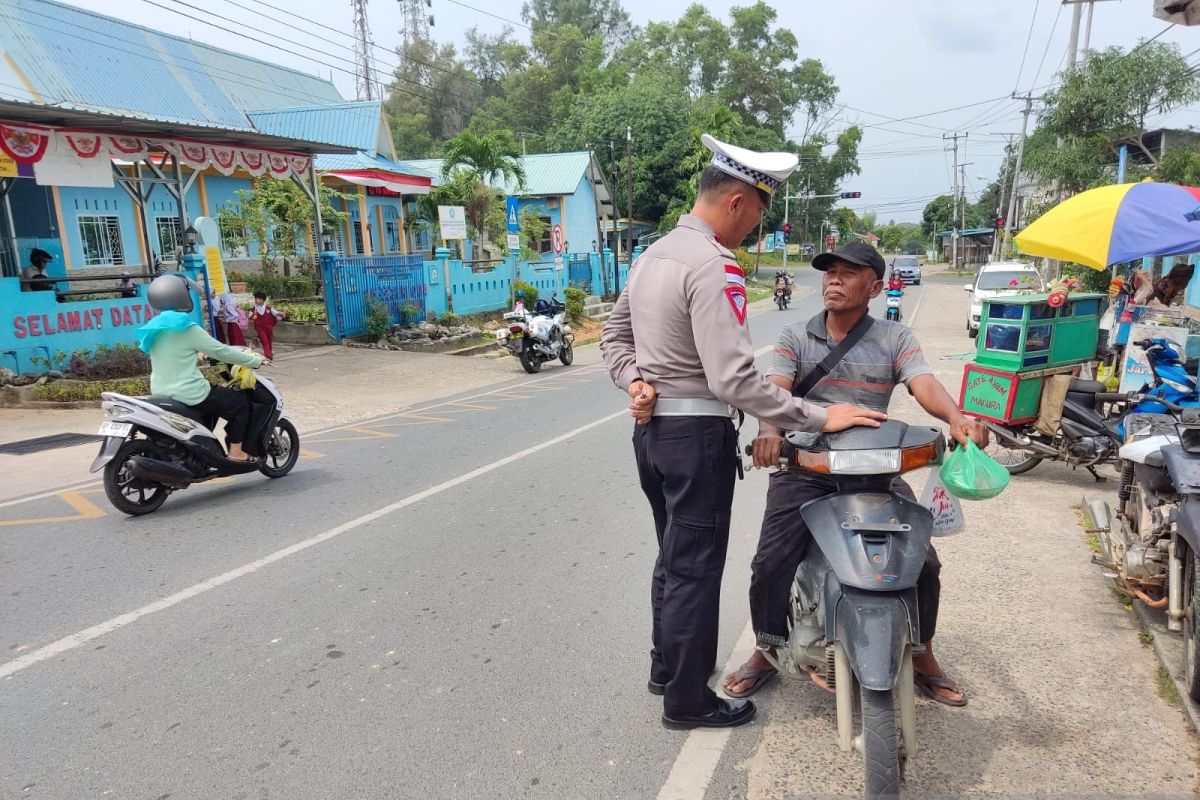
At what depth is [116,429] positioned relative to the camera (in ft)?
18.4

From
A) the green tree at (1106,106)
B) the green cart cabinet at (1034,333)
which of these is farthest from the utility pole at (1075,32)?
the green cart cabinet at (1034,333)

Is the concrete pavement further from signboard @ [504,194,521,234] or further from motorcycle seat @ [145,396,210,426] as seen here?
signboard @ [504,194,521,234]

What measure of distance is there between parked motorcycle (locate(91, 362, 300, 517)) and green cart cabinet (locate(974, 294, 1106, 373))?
19.1 ft

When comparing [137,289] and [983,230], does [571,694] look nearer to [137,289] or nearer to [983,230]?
[137,289]

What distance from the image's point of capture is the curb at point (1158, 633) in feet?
9.59

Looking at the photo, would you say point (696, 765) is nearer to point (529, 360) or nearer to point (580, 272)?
point (529, 360)

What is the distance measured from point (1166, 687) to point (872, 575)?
168cm

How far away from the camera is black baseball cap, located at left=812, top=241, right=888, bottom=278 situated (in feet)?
9.08

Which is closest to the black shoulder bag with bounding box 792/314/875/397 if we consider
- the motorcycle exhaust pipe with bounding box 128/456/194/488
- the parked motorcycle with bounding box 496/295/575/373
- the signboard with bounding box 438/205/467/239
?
the motorcycle exhaust pipe with bounding box 128/456/194/488

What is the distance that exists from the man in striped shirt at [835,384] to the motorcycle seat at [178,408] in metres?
4.81

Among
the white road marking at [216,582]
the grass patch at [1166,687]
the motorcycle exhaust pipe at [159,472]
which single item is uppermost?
the motorcycle exhaust pipe at [159,472]

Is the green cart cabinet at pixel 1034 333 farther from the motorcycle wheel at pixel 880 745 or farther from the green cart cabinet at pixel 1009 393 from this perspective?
the motorcycle wheel at pixel 880 745

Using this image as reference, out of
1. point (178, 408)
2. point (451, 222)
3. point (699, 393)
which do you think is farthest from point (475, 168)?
point (699, 393)

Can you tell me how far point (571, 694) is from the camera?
10.4ft
